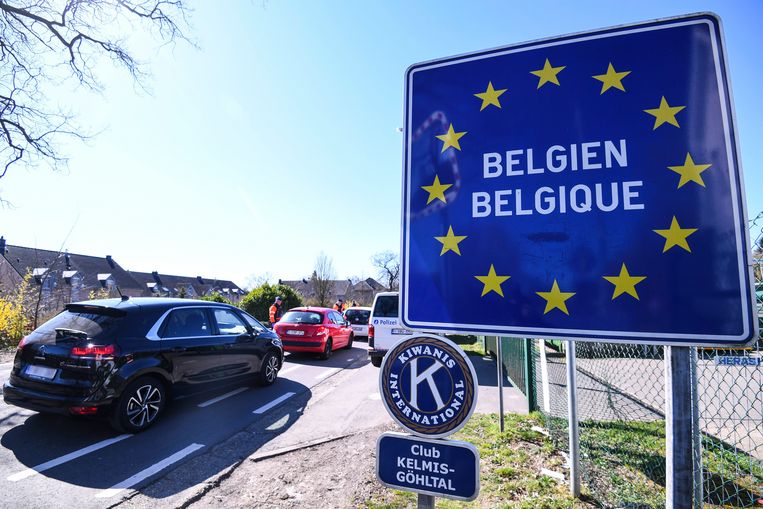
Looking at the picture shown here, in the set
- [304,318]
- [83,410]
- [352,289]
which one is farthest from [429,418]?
[352,289]

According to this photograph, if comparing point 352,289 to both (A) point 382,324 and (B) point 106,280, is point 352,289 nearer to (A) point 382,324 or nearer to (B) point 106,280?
(B) point 106,280

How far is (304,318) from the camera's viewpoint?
35.8 ft

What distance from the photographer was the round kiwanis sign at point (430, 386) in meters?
1.30

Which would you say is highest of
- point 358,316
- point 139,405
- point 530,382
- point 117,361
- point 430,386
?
point 430,386

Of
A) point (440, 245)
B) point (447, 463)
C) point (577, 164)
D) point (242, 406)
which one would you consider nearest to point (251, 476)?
point (242, 406)

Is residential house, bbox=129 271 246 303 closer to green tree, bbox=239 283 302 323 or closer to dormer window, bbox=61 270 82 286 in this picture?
dormer window, bbox=61 270 82 286

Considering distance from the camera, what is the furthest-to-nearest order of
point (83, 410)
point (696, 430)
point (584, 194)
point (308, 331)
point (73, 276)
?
point (73, 276) < point (308, 331) < point (83, 410) < point (696, 430) < point (584, 194)

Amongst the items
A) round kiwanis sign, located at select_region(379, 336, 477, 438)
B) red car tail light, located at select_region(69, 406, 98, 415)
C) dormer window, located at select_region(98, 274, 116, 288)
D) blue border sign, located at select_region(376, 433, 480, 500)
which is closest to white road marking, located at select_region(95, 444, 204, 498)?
red car tail light, located at select_region(69, 406, 98, 415)

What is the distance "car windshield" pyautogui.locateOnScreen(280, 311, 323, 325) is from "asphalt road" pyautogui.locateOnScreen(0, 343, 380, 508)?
3884 millimetres

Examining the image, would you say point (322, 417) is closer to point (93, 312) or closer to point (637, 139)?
point (93, 312)

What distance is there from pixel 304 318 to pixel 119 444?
21.7ft

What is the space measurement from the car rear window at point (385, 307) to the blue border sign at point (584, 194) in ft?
26.3

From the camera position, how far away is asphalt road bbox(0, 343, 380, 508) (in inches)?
131

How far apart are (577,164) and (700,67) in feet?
1.53
